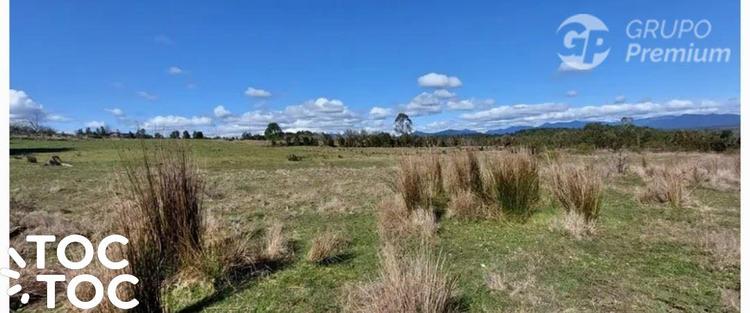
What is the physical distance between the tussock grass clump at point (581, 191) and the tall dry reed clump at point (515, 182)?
0.42 metres

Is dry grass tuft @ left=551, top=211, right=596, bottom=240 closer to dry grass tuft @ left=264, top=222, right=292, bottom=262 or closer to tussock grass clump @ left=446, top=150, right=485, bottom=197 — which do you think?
tussock grass clump @ left=446, top=150, right=485, bottom=197

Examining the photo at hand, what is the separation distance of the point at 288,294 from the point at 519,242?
3133 mm

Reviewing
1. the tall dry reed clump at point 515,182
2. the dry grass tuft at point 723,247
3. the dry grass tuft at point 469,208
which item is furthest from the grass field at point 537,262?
the tall dry reed clump at point 515,182

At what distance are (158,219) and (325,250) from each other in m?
1.91

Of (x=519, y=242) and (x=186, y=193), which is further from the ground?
(x=186, y=193)

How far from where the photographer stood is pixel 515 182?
21.5ft

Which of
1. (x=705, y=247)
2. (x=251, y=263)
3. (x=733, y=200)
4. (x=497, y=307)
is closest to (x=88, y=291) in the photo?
(x=251, y=263)

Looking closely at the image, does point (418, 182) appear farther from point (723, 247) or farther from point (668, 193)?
point (668, 193)

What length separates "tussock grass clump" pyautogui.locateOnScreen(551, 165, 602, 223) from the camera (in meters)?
6.18

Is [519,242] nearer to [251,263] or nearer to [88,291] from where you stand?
[251,263]

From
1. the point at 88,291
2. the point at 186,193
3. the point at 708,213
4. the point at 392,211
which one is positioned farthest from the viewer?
the point at 708,213

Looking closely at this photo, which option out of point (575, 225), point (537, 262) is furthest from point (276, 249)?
point (575, 225)

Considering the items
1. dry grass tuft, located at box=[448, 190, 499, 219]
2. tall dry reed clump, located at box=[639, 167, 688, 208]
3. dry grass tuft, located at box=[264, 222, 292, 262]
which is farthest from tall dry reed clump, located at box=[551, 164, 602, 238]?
dry grass tuft, located at box=[264, 222, 292, 262]

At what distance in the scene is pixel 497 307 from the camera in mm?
3588
